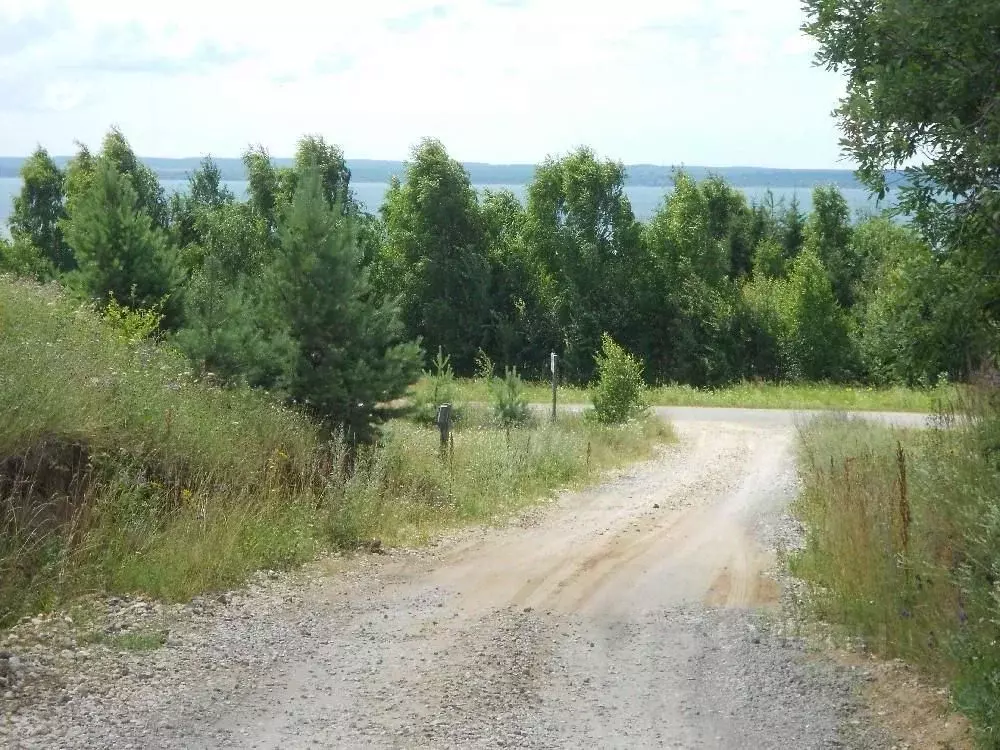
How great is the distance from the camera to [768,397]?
3703 centimetres

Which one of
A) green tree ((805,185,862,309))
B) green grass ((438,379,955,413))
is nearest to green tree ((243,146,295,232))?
green grass ((438,379,955,413))

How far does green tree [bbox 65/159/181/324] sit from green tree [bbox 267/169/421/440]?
6471 mm

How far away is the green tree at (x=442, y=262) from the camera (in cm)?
4894

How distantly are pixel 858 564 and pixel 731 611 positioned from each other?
3.55 feet

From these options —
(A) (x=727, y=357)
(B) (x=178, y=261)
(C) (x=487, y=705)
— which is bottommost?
(A) (x=727, y=357)

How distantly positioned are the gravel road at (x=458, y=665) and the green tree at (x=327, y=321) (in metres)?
3.35

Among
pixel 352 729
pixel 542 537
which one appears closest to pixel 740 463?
pixel 542 537

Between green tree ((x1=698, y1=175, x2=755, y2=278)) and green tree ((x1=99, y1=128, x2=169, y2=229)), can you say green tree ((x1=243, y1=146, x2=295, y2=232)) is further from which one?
green tree ((x1=698, y1=175, x2=755, y2=278))

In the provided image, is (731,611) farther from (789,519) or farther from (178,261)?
(178,261)

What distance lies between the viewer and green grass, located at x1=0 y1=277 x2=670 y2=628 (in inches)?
316

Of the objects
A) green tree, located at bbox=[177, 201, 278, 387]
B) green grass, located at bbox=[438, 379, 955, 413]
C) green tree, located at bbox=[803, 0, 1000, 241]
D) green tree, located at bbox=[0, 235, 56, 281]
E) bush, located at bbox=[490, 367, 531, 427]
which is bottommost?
green grass, located at bbox=[438, 379, 955, 413]

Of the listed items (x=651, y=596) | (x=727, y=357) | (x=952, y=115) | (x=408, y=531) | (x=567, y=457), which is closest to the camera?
(x=952, y=115)

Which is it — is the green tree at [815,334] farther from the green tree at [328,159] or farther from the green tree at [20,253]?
the green tree at [20,253]

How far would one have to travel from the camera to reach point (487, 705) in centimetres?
619
